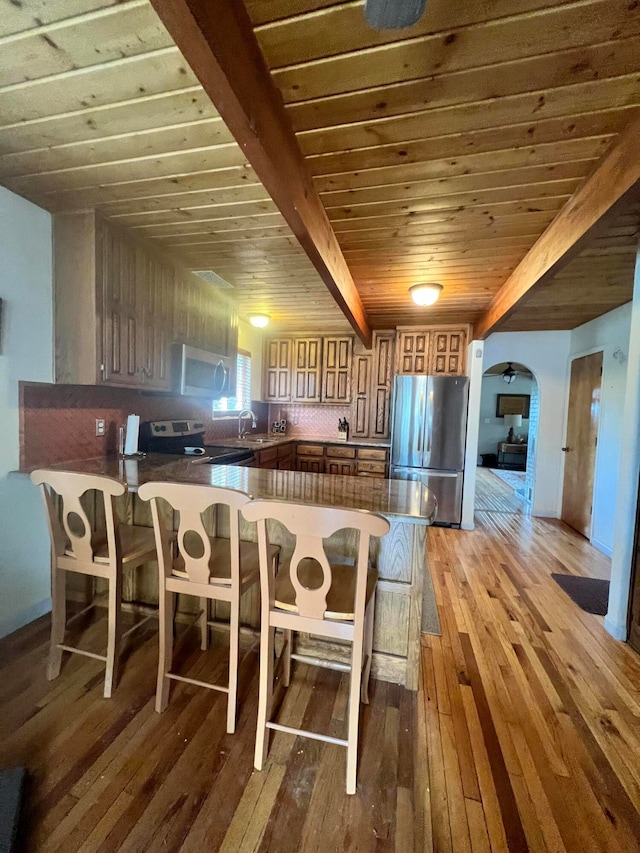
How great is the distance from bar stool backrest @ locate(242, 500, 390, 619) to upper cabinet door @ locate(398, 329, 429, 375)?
11.7 feet

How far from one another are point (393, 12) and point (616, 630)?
10.5ft

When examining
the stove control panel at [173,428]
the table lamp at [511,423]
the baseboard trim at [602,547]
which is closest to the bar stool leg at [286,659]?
the stove control panel at [173,428]

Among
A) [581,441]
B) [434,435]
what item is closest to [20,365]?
[434,435]

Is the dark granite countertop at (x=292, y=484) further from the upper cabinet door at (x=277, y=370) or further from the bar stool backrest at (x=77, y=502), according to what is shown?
the upper cabinet door at (x=277, y=370)

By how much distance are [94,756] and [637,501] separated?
121 inches

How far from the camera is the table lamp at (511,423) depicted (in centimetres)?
965

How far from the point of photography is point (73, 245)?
6.89 ft

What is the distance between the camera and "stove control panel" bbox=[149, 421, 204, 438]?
9.47 ft

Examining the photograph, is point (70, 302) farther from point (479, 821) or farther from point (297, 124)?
point (479, 821)

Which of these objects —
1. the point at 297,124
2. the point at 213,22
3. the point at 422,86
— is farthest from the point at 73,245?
the point at 422,86

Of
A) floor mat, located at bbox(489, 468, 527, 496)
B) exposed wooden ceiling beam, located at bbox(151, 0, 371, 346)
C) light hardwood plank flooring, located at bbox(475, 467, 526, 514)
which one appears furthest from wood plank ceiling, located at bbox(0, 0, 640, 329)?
floor mat, located at bbox(489, 468, 527, 496)

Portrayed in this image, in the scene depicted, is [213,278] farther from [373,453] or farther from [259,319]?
[373,453]

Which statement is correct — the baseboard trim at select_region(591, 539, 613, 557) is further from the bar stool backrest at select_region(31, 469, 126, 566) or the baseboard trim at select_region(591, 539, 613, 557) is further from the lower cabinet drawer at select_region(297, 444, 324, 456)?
the bar stool backrest at select_region(31, 469, 126, 566)

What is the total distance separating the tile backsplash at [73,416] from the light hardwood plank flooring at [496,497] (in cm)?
461
